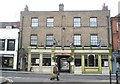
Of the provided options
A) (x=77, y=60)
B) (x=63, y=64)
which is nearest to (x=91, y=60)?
(x=77, y=60)

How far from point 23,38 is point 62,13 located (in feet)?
24.2

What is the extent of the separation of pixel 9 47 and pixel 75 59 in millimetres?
10785

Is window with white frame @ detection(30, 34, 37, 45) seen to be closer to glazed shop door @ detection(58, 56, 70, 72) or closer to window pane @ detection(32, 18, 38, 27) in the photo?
window pane @ detection(32, 18, 38, 27)

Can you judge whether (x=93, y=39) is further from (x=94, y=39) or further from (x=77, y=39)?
(x=77, y=39)

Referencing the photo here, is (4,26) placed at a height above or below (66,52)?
above

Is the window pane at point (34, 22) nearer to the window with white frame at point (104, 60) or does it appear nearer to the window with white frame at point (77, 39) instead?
the window with white frame at point (77, 39)

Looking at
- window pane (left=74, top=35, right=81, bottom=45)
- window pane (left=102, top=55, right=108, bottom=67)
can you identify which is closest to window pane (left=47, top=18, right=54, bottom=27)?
window pane (left=74, top=35, right=81, bottom=45)

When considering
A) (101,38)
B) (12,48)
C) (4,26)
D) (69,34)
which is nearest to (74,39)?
(69,34)

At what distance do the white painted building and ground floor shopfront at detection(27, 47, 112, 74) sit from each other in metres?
2.78

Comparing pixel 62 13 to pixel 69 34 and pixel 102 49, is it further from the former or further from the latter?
pixel 102 49

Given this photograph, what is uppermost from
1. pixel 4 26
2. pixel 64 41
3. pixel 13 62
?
pixel 4 26

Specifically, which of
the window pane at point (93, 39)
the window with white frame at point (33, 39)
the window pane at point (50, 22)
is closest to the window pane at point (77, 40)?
the window pane at point (93, 39)

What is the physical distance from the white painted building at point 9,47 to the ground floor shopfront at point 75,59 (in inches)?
109

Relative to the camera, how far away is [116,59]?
40.2 metres
